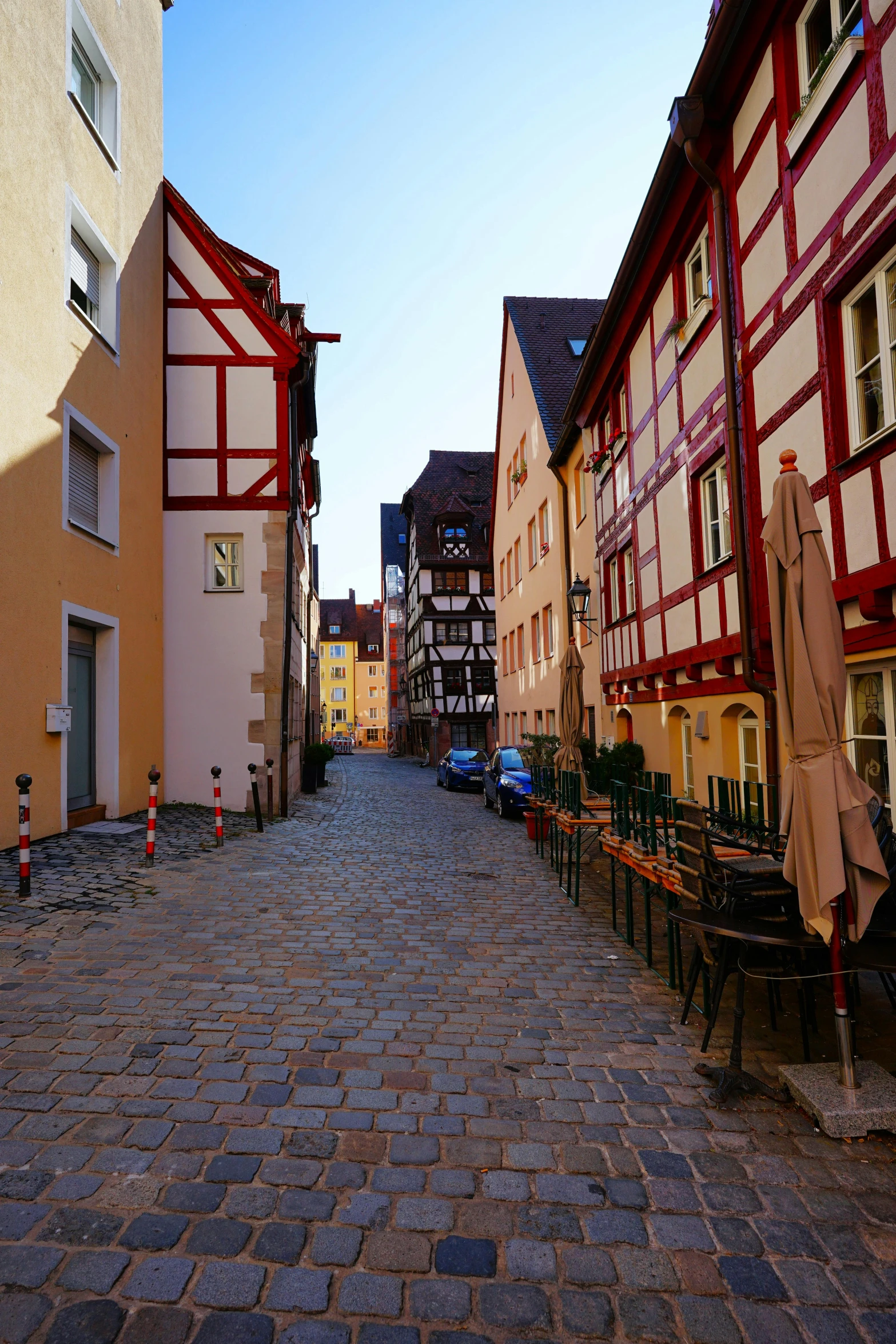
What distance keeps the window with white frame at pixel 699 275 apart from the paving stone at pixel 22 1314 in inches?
382

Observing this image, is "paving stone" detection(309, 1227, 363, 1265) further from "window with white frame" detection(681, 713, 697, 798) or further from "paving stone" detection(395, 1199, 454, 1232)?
"window with white frame" detection(681, 713, 697, 798)

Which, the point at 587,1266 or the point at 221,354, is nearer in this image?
the point at 587,1266

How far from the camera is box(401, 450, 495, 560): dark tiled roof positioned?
1542 inches

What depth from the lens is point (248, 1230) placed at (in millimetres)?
2619

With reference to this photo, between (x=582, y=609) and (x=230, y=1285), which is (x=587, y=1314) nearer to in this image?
(x=230, y=1285)

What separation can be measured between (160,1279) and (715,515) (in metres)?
8.93

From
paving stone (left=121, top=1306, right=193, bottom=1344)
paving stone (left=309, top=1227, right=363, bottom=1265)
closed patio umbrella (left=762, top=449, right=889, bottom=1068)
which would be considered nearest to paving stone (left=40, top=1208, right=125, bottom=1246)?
paving stone (left=121, top=1306, right=193, bottom=1344)

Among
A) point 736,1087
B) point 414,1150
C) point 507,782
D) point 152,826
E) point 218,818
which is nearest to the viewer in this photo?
point 414,1150

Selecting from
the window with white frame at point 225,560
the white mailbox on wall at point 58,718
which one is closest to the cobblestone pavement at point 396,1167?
the white mailbox on wall at point 58,718

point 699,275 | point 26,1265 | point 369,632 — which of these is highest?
point 369,632

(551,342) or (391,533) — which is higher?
(391,533)

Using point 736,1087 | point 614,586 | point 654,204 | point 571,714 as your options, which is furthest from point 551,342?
point 736,1087

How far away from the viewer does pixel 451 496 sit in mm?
39906

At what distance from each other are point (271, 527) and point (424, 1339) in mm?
13481
